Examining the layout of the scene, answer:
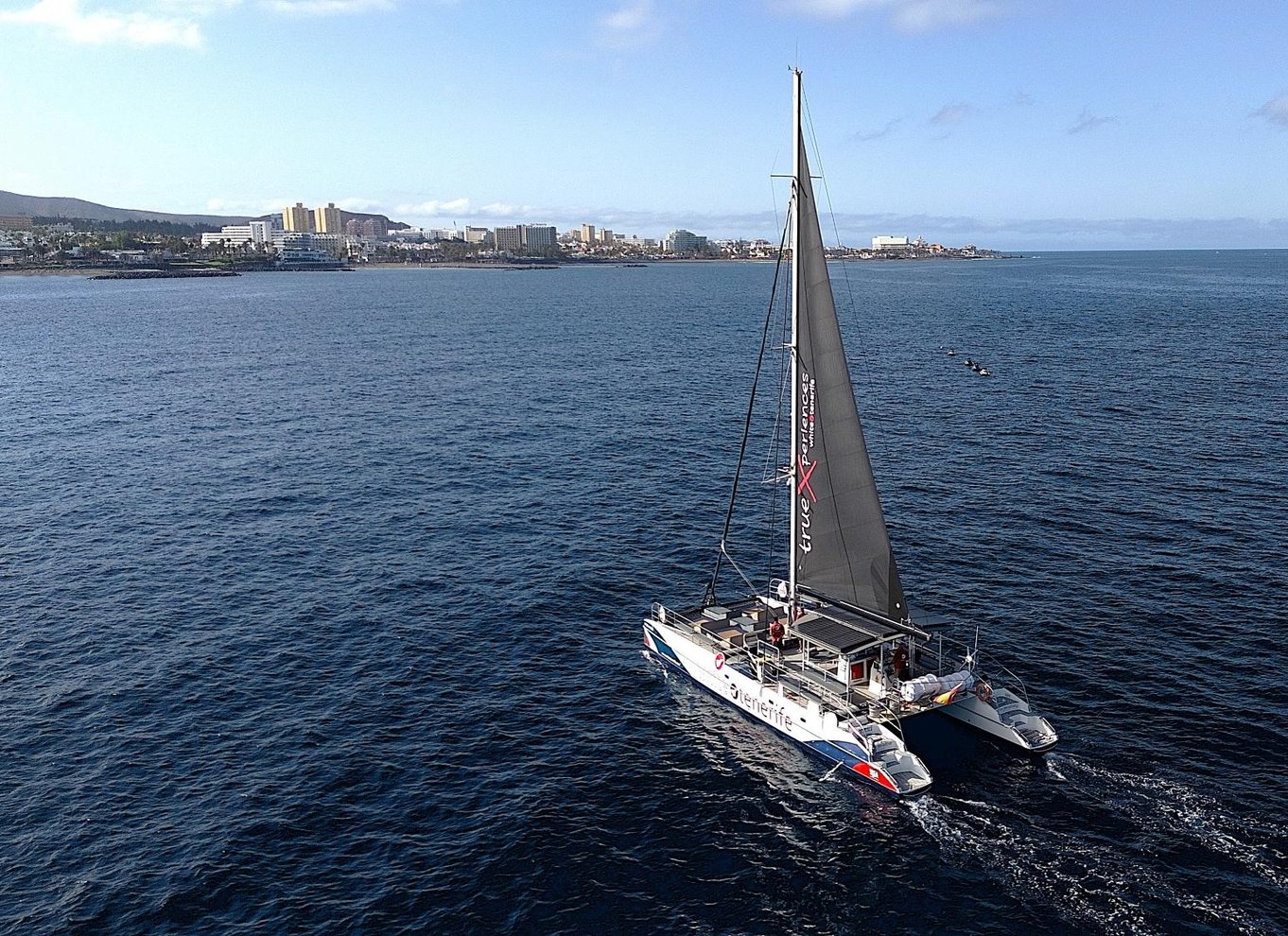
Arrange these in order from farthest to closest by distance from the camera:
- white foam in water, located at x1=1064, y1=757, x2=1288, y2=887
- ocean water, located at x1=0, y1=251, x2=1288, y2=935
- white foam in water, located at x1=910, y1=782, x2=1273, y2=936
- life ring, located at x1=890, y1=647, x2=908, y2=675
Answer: life ring, located at x1=890, y1=647, x2=908, y2=675 → white foam in water, located at x1=1064, y1=757, x2=1288, y2=887 → ocean water, located at x1=0, y1=251, x2=1288, y2=935 → white foam in water, located at x1=910, y1=782, x2=1273, y2=936

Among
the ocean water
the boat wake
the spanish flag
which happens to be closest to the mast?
the spanish flag

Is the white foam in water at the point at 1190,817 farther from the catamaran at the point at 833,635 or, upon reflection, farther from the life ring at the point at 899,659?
the life ring at the point at 899,659

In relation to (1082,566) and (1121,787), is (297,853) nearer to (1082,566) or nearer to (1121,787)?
(1121,787)

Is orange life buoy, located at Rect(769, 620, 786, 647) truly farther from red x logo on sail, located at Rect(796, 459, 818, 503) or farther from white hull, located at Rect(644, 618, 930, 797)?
red x logo on sail, located at Rect(796, 459, 818, 503)

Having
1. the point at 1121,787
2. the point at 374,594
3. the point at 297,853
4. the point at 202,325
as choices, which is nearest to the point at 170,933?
the point at 297,853

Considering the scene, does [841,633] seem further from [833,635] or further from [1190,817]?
[1190,817]

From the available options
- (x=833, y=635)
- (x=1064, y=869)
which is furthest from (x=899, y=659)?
(x=1064, y=869)

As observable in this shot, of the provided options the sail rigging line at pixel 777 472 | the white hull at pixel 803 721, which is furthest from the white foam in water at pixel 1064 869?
the sail rigging line at pixel 777 472

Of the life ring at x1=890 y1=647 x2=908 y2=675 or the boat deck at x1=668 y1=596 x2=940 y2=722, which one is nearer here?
the boat deck at x1=668 y1=596 x2=940 y2=722
